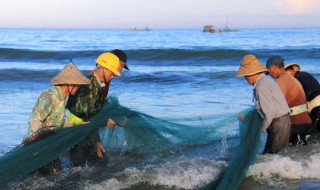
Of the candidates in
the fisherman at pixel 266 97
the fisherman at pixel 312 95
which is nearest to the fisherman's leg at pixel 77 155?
the fisherman at pixel 266 97

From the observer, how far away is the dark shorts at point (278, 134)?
18.5 ft

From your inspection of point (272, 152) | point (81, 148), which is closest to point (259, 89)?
point (272, 152)

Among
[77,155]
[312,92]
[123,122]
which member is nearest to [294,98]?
[312,92]

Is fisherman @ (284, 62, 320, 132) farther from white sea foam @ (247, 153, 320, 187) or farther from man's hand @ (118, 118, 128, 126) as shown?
man's hand @ (118, 118, 128, 126)

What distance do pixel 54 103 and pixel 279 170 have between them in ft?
9.22

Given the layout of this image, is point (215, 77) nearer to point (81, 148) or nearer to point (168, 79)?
point (168, 79)

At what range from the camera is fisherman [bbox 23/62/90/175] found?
4738 mm

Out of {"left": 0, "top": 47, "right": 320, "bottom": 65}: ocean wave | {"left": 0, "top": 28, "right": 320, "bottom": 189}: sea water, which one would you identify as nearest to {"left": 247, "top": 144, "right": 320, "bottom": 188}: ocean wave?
{"left": 0, "top": 28, "right": 320, "bottom": 189}: sea water

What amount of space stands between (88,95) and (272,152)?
2.43m

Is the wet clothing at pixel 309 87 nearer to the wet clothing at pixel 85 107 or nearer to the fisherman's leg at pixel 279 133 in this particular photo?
the fisherman's leg at pixel 279 133

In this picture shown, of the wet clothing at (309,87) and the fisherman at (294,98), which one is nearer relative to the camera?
the fisherman at (294,98)

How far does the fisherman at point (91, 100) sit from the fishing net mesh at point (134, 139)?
12cm

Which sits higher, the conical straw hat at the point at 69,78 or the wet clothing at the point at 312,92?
the conical straw hat at the point at 69,78

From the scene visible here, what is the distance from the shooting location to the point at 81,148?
17.3 ft
